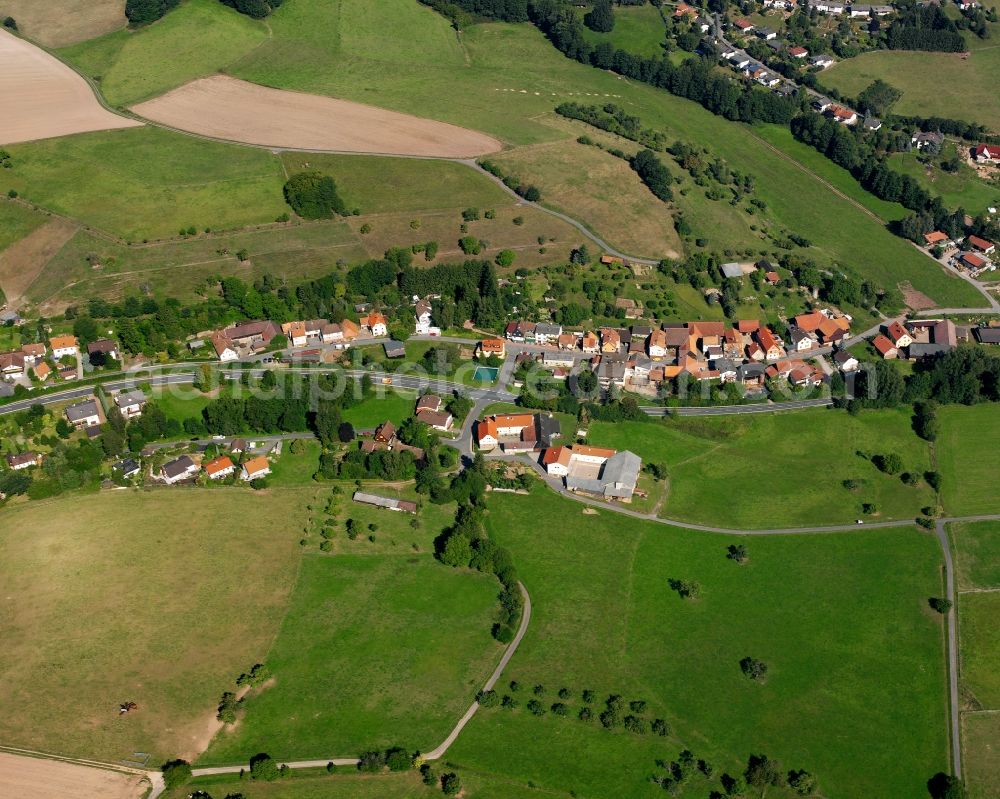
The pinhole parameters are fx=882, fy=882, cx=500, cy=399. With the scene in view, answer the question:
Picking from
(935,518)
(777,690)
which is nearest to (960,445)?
(935,518)

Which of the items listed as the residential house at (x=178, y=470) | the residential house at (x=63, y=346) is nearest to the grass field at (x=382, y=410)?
the residential house at (x=178, y=470)

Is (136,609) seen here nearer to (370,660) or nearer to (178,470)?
(178,470)

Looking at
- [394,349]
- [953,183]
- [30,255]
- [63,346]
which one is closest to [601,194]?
[394,349]

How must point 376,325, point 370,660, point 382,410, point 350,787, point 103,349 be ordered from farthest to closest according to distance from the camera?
point 376,325
point 103,349
point 382,410
point 370,660
point 350,787

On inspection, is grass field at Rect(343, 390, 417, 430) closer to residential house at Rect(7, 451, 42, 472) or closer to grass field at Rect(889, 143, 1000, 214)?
residential house at Rect(7, 451, 42, 472)

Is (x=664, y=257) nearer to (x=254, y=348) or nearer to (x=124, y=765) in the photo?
(x=254, y=348)
